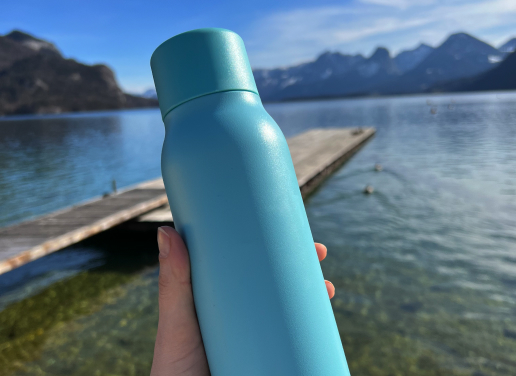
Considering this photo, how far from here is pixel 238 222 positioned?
1.25 m

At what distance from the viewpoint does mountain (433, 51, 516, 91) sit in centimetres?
15662

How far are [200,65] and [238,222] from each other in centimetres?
59

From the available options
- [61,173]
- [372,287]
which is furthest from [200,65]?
[61,173]

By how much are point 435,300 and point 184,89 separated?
7.02m

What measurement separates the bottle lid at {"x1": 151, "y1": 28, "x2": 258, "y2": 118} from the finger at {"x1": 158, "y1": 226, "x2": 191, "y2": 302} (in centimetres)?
51

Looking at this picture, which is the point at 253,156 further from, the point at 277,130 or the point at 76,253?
the point at 76,253

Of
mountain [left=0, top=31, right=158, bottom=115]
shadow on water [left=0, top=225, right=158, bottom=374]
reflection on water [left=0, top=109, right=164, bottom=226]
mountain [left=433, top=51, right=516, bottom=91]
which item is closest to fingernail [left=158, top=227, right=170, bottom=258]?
shadow on water [left=0, top=225, right=158, bottom=374]

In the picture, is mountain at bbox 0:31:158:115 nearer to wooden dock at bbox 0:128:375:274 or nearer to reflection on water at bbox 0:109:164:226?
reflection on water at bbox 0:109:164:226

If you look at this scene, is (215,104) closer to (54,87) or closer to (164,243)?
(164,243)

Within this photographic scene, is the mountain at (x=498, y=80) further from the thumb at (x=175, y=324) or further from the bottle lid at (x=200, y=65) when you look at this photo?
the thumb at (x=175, y=324)

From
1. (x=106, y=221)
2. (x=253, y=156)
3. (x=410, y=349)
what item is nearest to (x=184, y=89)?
(x=253, y=156)

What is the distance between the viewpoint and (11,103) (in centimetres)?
14338

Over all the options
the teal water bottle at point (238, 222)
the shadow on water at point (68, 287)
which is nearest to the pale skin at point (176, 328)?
the teal water bottle at point (238, 222)

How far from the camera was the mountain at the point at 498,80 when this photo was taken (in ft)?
514
